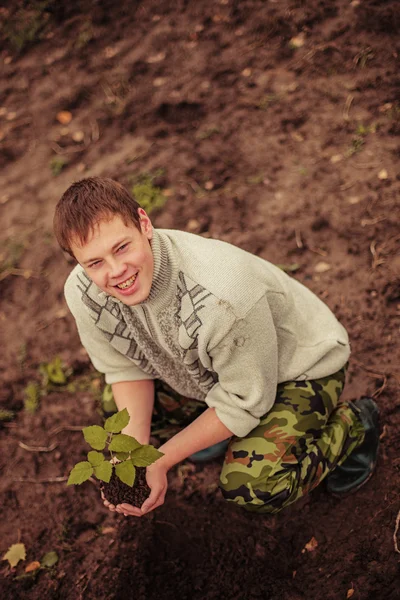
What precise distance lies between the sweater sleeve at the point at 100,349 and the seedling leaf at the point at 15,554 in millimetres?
1017

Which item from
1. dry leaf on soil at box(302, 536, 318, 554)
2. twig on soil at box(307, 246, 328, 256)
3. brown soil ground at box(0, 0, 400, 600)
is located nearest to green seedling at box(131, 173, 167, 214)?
brown soil ground at box(0, 0, 400, 600)

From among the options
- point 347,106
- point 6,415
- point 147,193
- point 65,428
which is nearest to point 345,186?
point 347,106

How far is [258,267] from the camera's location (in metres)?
1.83

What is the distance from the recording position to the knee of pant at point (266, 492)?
1.96 metres

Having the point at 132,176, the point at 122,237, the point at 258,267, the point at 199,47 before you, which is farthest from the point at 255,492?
the point at 199,47

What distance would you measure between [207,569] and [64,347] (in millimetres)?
1510

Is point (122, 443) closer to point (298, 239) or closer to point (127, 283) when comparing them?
point (127, 283)

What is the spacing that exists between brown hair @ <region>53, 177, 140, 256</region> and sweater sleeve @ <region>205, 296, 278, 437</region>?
18.6 inches

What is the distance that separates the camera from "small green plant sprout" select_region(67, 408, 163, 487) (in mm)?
1756

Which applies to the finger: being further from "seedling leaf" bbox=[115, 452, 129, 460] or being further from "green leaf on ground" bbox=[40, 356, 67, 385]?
"green leaf on ground" bbox=[40, 356, 67, 385]

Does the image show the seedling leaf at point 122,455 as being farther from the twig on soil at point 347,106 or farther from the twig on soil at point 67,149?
the twig on soil at point 67,149

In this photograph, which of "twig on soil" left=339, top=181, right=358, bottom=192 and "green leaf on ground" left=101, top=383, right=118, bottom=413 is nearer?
"green leaf on ground" left=101, top=383, right=118, bottom=413

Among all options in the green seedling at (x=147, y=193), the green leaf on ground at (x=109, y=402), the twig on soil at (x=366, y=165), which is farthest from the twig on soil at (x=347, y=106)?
the green leaf on ground at (x=109, y=402)

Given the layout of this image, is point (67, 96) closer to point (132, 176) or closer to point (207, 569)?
point (132, 176)
